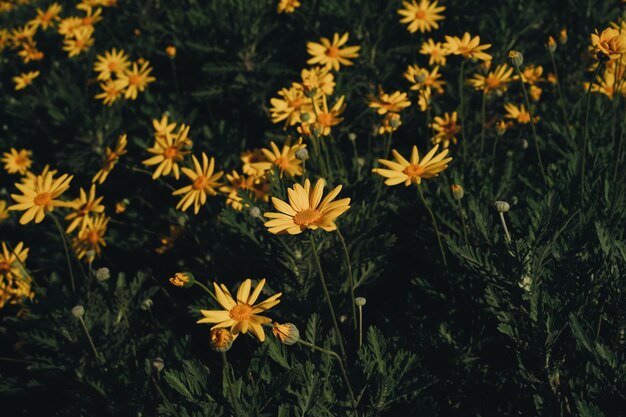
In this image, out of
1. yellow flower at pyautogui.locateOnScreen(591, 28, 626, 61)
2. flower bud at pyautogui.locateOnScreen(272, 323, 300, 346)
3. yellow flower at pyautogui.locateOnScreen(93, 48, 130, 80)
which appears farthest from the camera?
yellow flower at pyautogui.locateOnScreen(93, 48, 130, 80)

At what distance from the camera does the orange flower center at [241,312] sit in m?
1.98

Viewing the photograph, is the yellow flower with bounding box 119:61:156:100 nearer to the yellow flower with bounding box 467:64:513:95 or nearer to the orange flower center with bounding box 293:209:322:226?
the yellow flower with bounding box 467:64:513:95

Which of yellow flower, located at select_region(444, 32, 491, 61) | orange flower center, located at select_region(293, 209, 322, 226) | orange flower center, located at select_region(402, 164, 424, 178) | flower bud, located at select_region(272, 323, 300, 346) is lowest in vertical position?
flower bud, located at select_region(272, 323, 300, 346)

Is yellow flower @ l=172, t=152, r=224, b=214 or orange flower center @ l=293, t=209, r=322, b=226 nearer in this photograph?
orange flower center @ l=293, t=209, r=322, b=226

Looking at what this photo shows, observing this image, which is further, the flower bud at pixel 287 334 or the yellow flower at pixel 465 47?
the yellow flower at pixel 465 47

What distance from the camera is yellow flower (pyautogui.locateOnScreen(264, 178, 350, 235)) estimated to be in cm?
197

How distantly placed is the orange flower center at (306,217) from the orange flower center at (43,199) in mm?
1599

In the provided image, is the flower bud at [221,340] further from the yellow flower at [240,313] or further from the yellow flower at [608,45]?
the yellow flower at [608,45]

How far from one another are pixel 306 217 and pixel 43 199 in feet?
5.57

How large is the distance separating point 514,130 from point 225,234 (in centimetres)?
223

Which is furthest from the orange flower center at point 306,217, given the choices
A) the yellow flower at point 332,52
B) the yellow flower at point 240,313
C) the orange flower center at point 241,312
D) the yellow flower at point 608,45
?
the yellow flower at point 332,52

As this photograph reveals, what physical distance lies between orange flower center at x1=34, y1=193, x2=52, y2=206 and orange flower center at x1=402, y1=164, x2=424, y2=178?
6.37ft

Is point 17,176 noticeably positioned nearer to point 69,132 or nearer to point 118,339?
point 69,132

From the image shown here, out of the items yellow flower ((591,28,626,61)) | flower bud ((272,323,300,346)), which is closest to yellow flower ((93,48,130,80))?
flower bud ((272,323,300,346))
